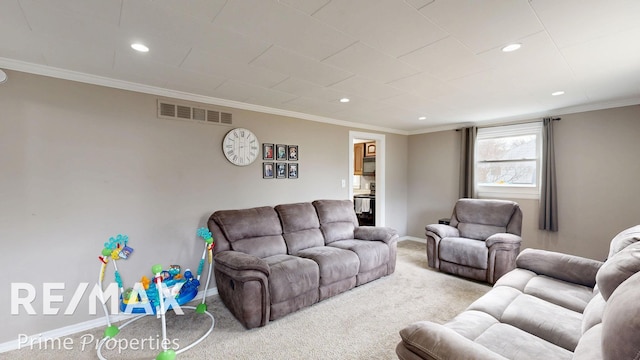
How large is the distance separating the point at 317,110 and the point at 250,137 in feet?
3.61

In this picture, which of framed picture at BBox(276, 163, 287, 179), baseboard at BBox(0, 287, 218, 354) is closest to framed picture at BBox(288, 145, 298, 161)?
framed picture at BBox(276, 163, 287, 179)

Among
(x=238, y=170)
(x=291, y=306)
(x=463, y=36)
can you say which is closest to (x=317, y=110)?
(x=238, y=170)

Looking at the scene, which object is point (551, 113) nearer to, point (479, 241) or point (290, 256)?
point (479, 241)

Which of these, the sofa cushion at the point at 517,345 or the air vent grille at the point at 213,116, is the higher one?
the air vent grille at the point at 213,116

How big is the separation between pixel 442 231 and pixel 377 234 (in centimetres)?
103

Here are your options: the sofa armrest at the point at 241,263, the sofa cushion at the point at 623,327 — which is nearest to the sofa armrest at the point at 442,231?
the sofa armrest at the point at 241,263

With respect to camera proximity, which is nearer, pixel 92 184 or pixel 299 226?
pixel 92 184

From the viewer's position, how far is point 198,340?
233cm

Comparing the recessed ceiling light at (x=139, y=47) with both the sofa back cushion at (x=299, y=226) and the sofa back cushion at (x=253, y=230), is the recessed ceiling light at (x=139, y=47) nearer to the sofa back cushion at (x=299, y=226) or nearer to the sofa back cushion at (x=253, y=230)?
the sofa back cushion at (x=253, y=230)

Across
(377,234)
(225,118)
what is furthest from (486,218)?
(225,118)

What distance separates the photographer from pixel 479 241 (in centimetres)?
383

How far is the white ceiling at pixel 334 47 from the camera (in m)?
1.59

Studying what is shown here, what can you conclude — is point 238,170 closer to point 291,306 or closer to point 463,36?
point 291,306

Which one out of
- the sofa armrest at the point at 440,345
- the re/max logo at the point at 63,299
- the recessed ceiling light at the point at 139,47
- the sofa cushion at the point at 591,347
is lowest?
the re/max logo at the point at 63,299
